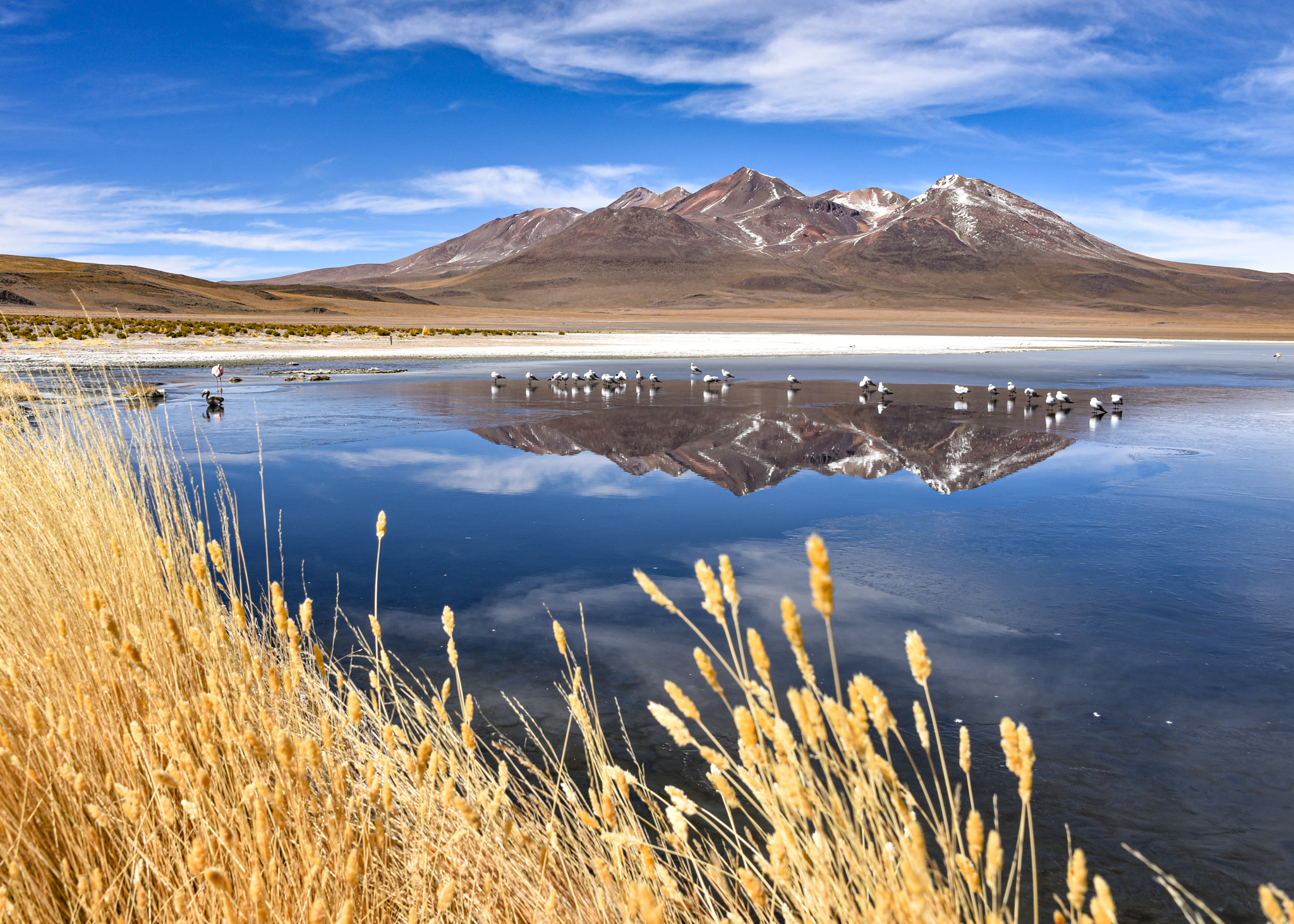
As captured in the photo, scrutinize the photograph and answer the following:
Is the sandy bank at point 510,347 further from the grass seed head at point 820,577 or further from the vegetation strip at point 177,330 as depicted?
the grass seed head at point 820,577

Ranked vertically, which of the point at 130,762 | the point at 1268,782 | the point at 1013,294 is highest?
the point at 1013,294

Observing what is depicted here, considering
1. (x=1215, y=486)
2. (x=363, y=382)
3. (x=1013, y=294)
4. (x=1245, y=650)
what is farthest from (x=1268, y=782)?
(x=1013, y=294)

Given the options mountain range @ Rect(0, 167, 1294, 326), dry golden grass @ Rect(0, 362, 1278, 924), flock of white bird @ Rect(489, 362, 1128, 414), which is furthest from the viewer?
mountain range @ Rect(0, 167, 1294, 326)

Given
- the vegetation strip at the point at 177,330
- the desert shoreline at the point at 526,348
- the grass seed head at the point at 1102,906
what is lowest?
the grass seed head at the point at 1102,906

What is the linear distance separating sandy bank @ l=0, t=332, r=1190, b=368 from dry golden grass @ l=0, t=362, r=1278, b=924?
2263cm

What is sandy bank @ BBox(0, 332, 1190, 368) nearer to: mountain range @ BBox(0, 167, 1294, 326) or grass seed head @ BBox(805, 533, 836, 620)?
mountain range @ BBox(0, 167, 1294, 326)

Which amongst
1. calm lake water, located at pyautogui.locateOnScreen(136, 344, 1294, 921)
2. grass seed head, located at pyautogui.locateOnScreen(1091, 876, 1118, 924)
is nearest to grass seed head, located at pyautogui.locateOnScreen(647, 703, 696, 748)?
grass seed head, located at pyautogui.locateOnScreen(1091, 876, 1118, 924)

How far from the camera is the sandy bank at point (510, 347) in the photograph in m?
27.9

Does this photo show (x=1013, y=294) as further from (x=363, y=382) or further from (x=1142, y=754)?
(x=1142, y=754)

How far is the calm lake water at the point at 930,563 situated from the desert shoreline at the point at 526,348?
15.7 m

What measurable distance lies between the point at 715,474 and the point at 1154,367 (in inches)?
907

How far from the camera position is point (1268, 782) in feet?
10.5

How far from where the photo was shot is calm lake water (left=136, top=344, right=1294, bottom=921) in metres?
3.29

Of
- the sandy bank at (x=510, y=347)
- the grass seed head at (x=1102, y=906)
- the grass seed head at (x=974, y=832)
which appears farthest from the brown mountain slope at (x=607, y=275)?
the grass seed head at (x=1102, y=906)
